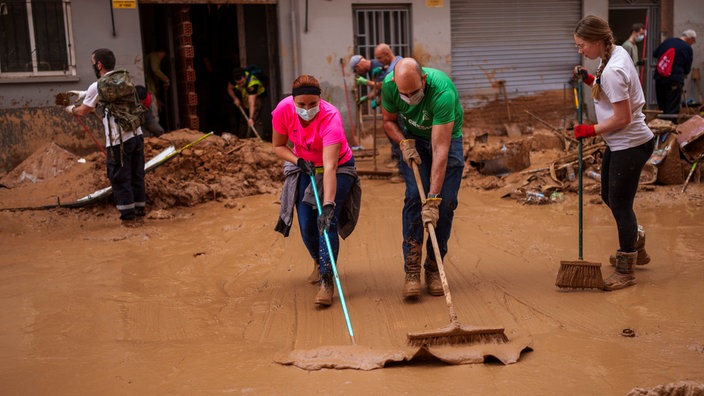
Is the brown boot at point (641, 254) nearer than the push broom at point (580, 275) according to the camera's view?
No

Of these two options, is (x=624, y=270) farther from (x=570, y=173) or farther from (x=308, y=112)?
(x=570, y=173)

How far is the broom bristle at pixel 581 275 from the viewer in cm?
521

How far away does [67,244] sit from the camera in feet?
24.5

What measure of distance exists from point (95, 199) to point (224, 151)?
2.14m

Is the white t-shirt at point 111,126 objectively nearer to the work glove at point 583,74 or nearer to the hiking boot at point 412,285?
the hiking boot at point 412,285

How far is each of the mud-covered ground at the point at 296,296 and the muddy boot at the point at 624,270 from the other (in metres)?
0.08

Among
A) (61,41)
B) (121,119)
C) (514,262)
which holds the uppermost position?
(61,41)

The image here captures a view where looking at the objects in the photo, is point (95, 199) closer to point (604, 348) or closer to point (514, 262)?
point (514, 262)

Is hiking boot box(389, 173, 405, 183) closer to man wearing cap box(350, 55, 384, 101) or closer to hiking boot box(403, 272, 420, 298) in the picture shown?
man wearing cap box(350, 55, 384, 101)

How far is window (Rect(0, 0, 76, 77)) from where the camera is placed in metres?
10.7

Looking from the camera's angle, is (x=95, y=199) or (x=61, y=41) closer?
(x=95, y=199)

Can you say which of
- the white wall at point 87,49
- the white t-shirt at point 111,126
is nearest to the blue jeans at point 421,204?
the white t-shirt at point 111,126

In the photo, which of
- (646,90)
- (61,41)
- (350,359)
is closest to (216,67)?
(61,41)

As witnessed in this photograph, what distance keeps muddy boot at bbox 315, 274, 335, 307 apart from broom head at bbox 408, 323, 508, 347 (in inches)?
42.9
